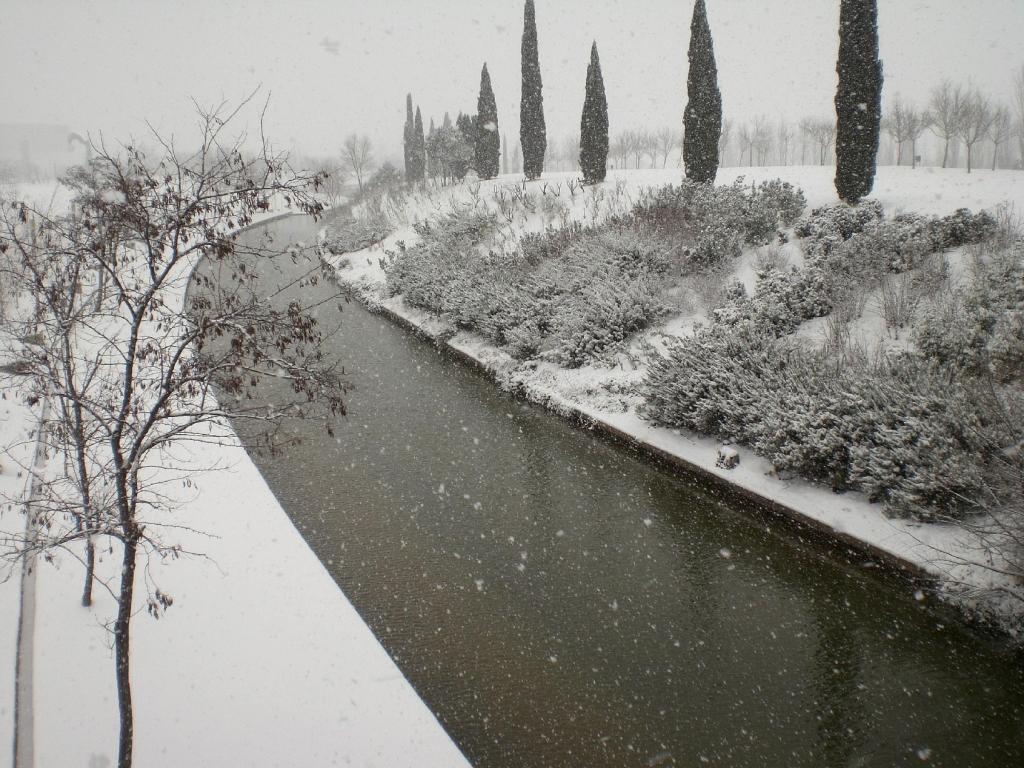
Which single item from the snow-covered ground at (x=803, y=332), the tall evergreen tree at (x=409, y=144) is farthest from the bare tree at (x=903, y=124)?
the tall evergreen tree at (x=409, y=144)

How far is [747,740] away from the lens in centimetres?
425

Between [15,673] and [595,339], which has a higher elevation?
[595,339]

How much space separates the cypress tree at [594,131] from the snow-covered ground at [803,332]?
34.9 inches

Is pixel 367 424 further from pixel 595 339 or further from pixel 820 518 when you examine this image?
pixel 820 518

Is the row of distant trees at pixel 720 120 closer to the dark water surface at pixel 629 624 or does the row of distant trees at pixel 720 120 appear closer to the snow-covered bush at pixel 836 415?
the snow-covered bush at pixel 836 415

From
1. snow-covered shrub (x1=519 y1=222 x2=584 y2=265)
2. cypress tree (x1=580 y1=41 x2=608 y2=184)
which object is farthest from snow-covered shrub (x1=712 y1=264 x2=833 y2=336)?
cypress tree (x1=580 y1=41 x2=608 y2=184)

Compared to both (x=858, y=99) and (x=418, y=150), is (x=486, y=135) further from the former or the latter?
(x=858, y=99)

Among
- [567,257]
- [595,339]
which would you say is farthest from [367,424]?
[567,257]

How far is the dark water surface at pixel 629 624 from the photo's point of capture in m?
4.27

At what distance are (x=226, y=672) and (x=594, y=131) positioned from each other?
78.0 feet

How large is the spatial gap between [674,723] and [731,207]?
1262 centimetres

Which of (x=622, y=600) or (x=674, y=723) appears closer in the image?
(x=674, y=723)

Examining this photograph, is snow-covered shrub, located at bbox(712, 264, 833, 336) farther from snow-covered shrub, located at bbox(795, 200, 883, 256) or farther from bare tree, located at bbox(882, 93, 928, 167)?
bare tree, located at bbox(882, 93, 928, 167)

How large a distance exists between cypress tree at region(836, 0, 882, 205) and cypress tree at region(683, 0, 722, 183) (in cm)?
454
